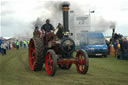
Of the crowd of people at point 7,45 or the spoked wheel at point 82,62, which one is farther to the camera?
the crowd of people at point 7,45

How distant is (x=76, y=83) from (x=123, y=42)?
8.28 metres

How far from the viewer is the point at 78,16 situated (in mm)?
24141

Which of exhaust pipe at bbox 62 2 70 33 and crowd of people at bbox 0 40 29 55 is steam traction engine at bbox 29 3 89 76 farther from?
crowd of people at bbox 0 40 29 55

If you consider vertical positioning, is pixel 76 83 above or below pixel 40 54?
below

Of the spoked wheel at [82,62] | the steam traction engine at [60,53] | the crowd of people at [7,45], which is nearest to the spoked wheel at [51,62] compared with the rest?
the steam traction engine at [60,53]

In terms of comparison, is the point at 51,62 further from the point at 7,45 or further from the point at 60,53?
the point at 7,45

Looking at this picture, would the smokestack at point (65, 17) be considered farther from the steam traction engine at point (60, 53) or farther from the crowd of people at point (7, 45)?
the crowd of people at point (7, 45)

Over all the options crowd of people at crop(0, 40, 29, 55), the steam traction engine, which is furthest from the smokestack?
crowd of people at crop(0, 40, 29, 55)

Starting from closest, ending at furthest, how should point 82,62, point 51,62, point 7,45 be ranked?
1. point 51,62
2. point 82,62
3. point 7,45

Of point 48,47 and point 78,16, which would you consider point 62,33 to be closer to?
point 48,47

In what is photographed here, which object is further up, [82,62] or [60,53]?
[60,53]

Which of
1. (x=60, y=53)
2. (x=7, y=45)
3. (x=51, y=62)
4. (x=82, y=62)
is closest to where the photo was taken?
(x=51, y=62)

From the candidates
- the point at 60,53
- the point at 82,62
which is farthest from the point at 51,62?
the point at 82,62

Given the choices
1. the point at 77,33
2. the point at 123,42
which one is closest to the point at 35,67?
the point at 123,42
